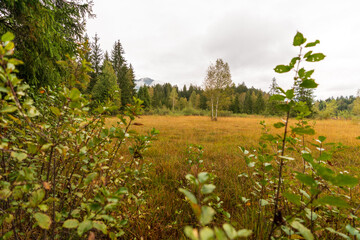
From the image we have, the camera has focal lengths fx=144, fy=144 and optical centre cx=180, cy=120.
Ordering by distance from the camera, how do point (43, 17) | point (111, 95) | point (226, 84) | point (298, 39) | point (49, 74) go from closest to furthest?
point (298, 39)
point (111, 95)
point (43, 17)
point (49, 74)
point (226, 84)

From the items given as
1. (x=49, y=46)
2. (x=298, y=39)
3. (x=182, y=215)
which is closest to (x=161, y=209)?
(x=182, y=215)

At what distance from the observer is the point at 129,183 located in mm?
1740

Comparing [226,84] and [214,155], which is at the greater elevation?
[226,84]

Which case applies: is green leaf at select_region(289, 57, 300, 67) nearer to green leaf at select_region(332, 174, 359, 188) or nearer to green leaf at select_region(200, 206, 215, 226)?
green leaf at select_region(332, 174, 359, 188)

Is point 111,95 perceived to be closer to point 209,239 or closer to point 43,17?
point 209,239

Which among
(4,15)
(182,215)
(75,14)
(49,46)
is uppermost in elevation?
(75,14)

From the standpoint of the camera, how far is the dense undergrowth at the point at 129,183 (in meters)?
0.70

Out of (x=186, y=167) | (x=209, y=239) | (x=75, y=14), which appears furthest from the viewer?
(x=75, y=14)

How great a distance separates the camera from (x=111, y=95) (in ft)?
5.83

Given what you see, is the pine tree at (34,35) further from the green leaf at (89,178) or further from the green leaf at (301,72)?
the green leaf at (301,72)

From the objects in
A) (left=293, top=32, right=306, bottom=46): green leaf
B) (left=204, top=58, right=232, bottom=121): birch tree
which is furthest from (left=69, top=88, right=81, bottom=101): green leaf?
(left=204, top=58, right=232, bottom=121): birch tree

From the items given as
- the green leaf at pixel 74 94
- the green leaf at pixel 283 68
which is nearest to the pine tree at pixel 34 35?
the green leaf at pixel 74 94

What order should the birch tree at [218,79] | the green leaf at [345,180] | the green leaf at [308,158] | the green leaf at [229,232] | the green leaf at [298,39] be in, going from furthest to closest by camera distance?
1. the birch tree at [218,79]
2. the green leaf at [298,39]
3. the green leaf at [308,158]
4. the green leaf at [345,180]
5. the green leaf at [229,232]

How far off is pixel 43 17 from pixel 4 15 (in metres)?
0.82
